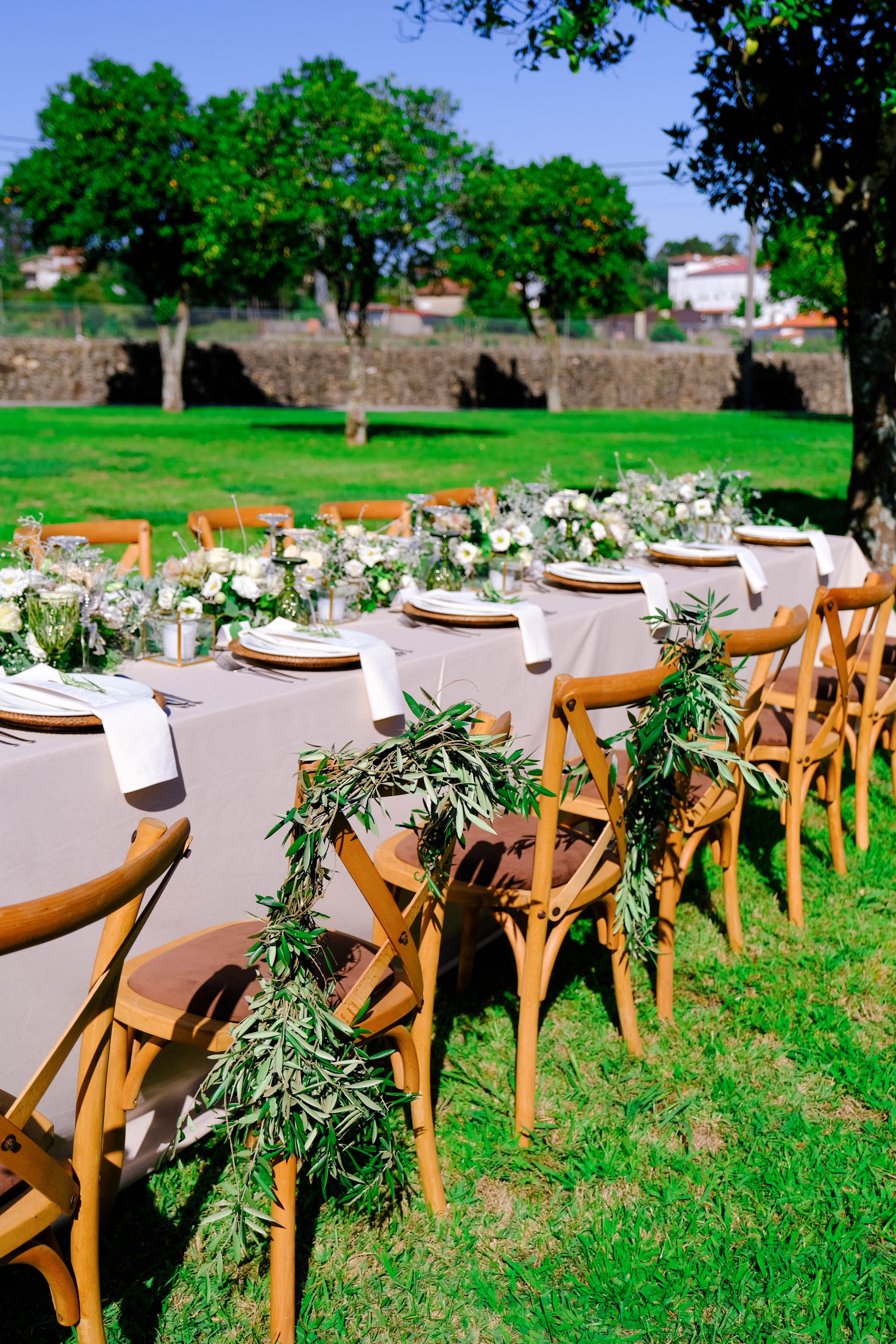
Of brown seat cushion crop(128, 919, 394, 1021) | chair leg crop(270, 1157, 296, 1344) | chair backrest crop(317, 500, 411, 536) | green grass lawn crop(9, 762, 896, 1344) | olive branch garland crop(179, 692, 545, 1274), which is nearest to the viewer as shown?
olive branch garland crop(179, 692, 545, 1274)

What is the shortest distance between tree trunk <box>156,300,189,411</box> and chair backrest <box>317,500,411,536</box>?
74.6 ft

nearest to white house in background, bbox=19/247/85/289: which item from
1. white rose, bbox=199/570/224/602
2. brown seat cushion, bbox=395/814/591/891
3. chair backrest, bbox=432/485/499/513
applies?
chair backrest, bbox=432/485/499/513

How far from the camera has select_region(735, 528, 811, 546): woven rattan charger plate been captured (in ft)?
15.9

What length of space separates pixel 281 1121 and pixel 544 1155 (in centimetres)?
99

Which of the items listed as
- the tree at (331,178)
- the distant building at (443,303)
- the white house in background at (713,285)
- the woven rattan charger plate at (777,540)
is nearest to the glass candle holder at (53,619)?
the woven rattan charger plate at (777,540)

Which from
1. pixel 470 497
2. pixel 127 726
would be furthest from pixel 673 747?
pixel 470 497

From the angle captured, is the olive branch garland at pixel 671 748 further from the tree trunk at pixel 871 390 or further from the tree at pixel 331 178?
the tree at pixel 331 178

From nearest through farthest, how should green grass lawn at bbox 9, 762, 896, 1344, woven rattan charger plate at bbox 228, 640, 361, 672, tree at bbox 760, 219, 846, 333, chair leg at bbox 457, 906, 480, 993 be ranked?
green grass lawn at bbox 9, 762, 896, 1344 < woven rattan charger plate at bbox 228, 640, 361, 672 < chair leg at bbox 457, 906, 480, 993 < tree at bbox 760, 219, 846, 333

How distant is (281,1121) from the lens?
1617 mm

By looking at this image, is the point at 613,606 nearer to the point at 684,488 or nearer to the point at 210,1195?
the point at 684,488

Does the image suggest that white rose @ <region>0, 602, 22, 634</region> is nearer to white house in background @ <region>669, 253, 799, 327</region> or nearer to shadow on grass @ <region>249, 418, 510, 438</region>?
shadow on grass @ <region>249, 418, 510, 438</region>

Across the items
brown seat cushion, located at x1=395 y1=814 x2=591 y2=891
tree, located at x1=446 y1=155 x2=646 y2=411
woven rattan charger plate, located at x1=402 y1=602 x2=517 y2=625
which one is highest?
tree, located at x1=446 y1=155 x2=646 y2=411

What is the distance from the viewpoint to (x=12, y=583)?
2.32 meters

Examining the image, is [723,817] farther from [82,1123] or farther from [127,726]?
[82,1123]
